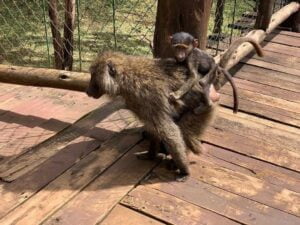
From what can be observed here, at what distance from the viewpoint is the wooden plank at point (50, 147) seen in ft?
9.04

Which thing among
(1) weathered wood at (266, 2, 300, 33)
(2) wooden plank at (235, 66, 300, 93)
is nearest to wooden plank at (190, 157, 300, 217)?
(2) wooden plank at (235, 66, 300, 93)

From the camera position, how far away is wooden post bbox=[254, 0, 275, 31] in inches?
185

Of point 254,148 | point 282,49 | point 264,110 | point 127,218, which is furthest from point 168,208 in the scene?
point 282,49

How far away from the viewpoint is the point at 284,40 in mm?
5406

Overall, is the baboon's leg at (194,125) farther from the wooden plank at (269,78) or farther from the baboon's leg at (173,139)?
the wooden plank at (269,78)

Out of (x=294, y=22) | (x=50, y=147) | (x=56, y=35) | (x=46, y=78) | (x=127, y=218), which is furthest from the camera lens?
(x=56, y=35)

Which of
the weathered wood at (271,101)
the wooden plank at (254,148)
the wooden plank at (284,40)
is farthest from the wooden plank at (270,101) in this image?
the wooden plank at (284,40)

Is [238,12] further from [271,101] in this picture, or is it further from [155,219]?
[155,219]

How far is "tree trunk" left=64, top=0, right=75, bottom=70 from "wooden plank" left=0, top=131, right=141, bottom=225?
3.30 meters

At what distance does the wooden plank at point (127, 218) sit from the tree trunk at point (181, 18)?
42.7 inches

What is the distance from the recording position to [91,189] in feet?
8.47

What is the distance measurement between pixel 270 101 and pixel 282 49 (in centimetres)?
149

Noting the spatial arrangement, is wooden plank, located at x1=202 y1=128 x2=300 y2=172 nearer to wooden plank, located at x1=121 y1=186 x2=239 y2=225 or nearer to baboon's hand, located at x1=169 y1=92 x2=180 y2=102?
baboon's hand, located at x1=169 y1=92 x2=180 y2=102

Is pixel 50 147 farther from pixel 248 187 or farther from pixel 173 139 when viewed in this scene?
pixel 248 187
